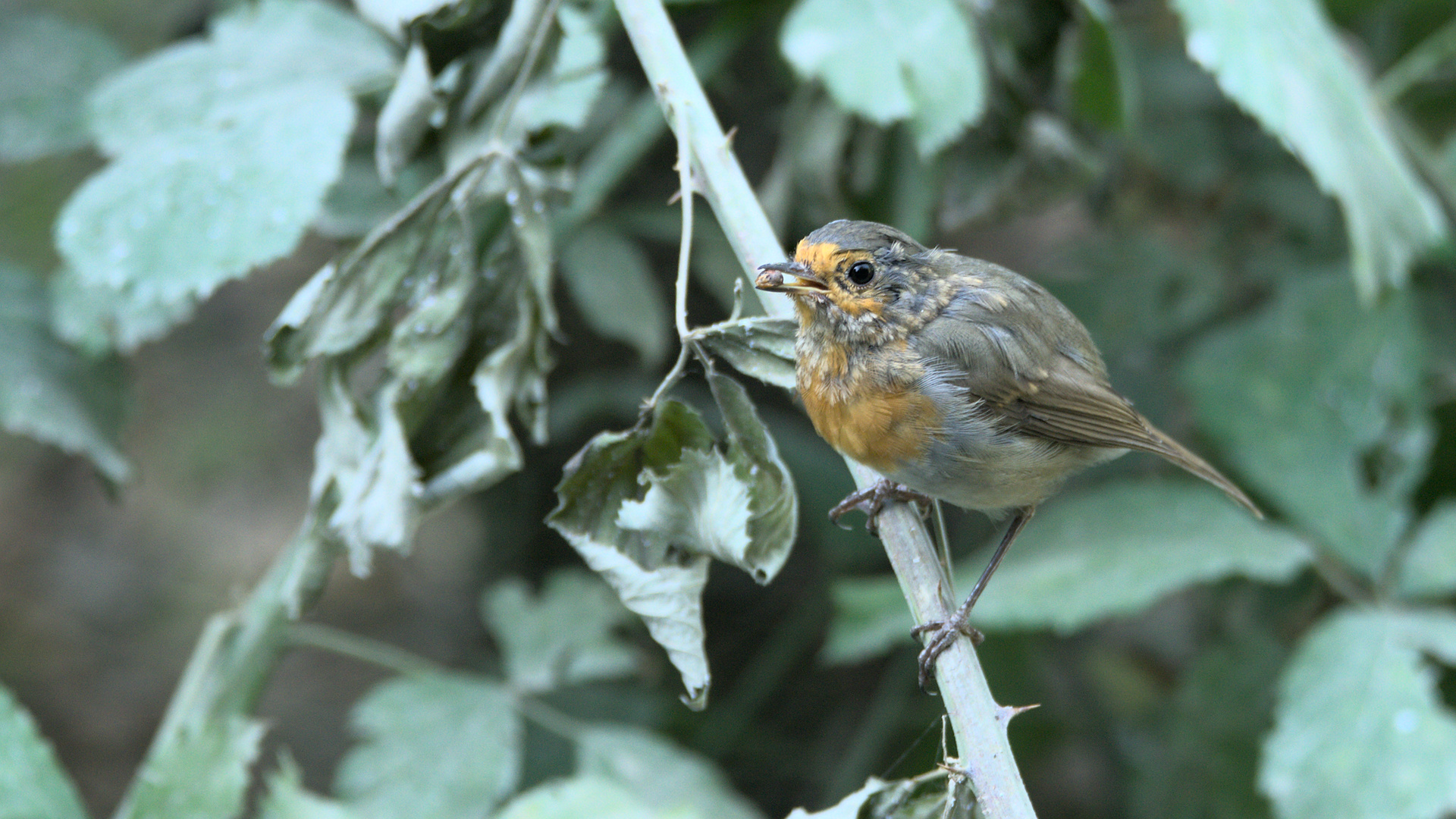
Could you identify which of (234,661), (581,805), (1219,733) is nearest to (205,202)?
(234,661)

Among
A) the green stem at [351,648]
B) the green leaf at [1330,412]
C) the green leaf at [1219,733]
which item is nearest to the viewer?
the green stem at [351,648]

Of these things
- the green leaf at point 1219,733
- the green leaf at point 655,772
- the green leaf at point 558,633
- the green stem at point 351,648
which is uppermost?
the green stem at point 351,648

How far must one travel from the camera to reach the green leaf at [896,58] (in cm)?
212

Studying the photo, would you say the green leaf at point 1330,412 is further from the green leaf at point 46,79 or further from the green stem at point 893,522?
the green leaf at point 46,79

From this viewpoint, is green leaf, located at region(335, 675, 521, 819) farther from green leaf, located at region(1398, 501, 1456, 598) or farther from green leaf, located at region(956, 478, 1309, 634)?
green leaf, located at region(1398, 501, 1456, 598)

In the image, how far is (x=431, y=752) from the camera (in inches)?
94.6

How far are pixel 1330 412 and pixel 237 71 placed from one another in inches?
104

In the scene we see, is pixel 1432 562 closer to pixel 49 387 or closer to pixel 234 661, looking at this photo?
pixel 234 661

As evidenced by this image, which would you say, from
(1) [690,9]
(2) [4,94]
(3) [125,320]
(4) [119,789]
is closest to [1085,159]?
(1) [690,9]

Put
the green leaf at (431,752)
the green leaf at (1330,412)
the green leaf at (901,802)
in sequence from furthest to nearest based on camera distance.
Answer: the green leaf at (1330,412) → the green leaf at (431,752) → the green leaf at (901,802)

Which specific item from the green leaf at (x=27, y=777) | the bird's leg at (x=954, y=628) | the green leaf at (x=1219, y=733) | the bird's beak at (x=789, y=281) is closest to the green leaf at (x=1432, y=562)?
the green leaf at (x=1219, y=733)

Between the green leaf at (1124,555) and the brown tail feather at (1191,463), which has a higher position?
the brown tail feather at (1191,463)

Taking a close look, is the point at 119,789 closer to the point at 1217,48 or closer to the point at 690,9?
the point at 690,9

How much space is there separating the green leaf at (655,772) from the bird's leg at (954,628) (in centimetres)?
67
